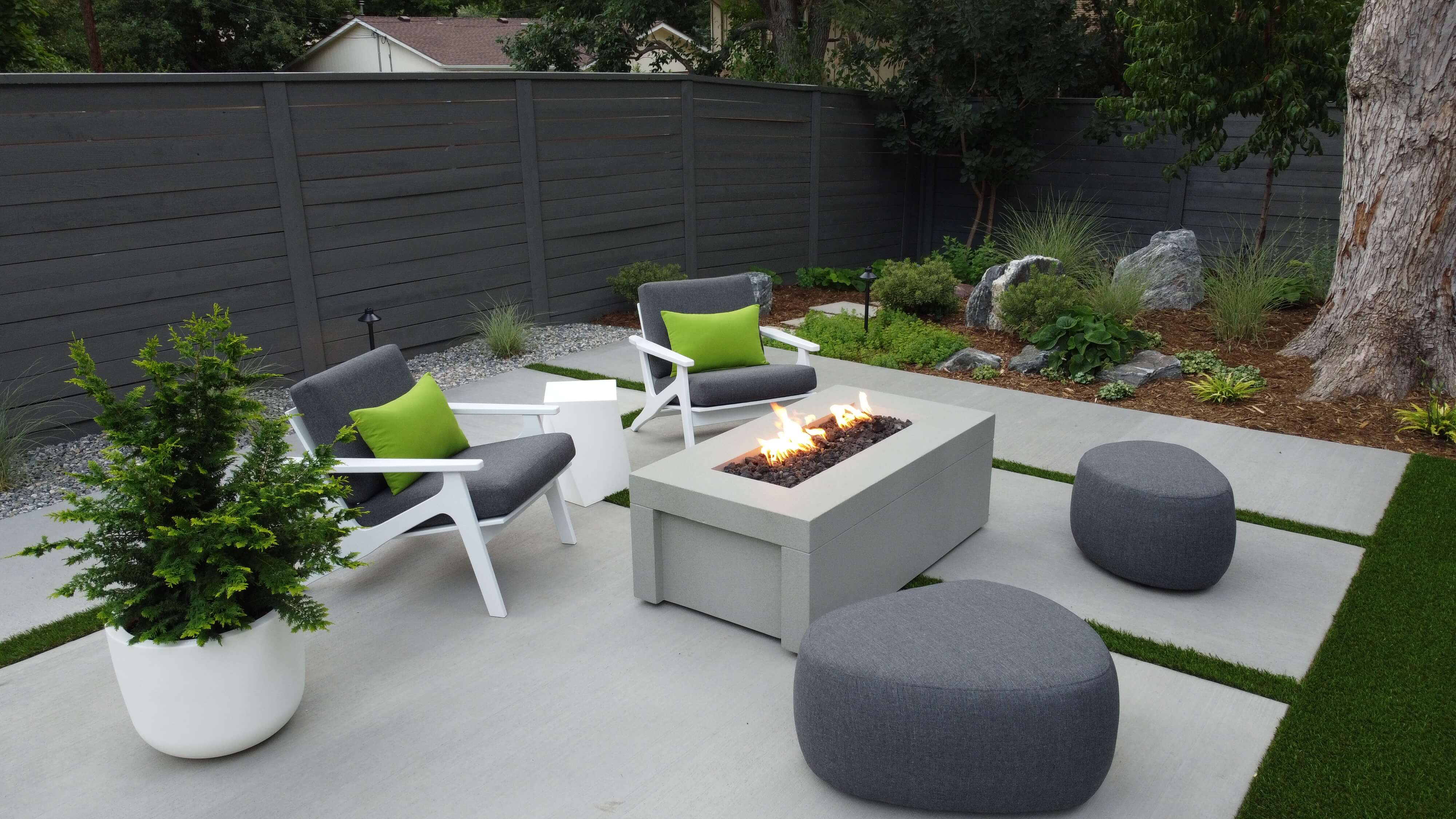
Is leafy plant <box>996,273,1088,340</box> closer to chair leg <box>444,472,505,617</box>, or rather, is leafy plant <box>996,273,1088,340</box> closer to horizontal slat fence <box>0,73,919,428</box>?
horizontal slat fence <box>0,73,919,428</box>

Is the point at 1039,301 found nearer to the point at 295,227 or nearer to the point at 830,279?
Result: the point at 830,279

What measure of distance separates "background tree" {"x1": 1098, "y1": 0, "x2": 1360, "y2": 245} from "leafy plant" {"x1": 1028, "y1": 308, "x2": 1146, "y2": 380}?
9.37ft

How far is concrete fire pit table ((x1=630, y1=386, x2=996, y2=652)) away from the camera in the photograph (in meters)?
3.30

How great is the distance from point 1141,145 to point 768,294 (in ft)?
13.6

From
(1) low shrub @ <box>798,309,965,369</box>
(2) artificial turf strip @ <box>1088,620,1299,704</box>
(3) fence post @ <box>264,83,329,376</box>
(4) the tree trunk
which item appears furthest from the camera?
(1) low shrub @ <box>798,309,965,369</box>

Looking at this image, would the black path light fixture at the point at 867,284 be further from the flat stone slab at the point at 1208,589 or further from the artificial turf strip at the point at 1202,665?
the artificial turf strip at the point at 1202,665

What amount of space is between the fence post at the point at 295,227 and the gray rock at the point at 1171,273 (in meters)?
6.53

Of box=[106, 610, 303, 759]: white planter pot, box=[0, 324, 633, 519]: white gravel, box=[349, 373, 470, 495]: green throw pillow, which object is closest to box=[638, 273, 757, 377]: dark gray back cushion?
box=[349, 373, 470, 495]: green throw pillow

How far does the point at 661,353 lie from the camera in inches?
208

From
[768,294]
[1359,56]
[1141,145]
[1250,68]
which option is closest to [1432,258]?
[1359,56]

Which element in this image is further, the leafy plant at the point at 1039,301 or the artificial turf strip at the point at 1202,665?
the leafy plant at the point at 1039,301

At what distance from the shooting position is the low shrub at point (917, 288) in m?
8.43

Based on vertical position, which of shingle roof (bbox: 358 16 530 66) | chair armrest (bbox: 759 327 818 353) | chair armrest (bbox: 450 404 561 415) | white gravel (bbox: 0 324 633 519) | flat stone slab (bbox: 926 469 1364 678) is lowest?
flat stone slab (bbox: 926 469 1364 678)

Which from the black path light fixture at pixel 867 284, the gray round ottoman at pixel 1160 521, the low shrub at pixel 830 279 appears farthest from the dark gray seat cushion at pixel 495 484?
the low shrub at pixel 830 279
